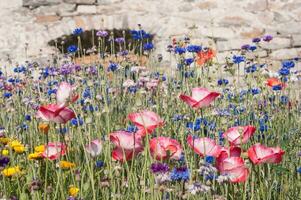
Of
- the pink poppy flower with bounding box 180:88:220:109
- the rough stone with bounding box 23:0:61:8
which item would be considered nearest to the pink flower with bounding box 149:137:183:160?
the pink poppy flower with bounding box 180:88:220:109

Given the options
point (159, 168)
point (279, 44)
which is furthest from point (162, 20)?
point (159, 168)

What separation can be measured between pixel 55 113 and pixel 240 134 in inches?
25.6

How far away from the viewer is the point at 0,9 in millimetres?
8352

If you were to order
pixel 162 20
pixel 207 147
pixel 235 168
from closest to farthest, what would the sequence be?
pixel 235 168
pixel 207 147
pixel 162 20

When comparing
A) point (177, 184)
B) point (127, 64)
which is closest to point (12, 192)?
point (177, 184)

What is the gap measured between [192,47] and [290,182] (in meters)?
1.26

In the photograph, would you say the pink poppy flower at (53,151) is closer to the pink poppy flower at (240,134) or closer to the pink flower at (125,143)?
the pink flower at (125,143)

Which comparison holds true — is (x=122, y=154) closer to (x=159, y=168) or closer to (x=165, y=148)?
(x=165, y=148)

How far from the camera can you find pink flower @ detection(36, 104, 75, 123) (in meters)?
2.04

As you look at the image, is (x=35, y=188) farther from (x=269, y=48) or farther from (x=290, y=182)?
(x=269, y=48)

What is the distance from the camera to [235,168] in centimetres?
199

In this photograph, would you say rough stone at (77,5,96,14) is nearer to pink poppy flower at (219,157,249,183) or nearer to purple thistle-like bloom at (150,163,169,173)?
pink poppy flower at (219,157,249,183)

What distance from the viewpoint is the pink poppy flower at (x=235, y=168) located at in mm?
1988

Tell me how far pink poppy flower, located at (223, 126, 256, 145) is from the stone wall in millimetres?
5825
